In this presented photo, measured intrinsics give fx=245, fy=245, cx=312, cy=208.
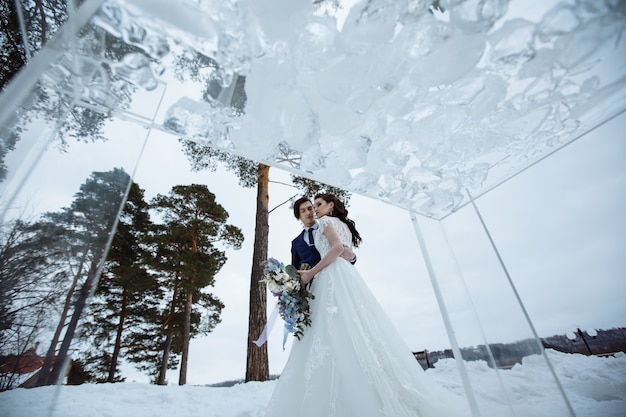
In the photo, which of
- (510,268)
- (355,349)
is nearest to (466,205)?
(510,268)

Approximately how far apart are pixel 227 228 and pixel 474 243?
32.8ft

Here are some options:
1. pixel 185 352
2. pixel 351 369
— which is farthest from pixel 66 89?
pixel 185 352

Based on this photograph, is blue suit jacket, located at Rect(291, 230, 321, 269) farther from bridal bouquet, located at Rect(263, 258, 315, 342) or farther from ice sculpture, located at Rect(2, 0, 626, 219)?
ice sculpture, located at Rect(2, 0, 626, 219)

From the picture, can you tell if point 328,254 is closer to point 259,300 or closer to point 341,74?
point 341,74

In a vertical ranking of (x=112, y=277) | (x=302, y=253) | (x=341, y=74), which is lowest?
(x=302, y=253)

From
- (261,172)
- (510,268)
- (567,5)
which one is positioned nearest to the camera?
(567,5)

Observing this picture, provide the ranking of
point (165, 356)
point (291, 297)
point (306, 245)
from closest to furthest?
point (291, 297) < point (306, 245) < point (165, 356)

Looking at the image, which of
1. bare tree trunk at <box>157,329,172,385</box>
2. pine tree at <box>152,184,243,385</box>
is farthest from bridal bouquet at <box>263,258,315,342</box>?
bare tree trunk at <box>157,329,172,385</box>

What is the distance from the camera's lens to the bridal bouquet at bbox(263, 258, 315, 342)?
6.30 feet

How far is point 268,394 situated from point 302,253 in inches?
74.5

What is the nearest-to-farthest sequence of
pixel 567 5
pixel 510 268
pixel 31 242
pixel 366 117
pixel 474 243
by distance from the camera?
pixel 31 242, pixel 567 5, pixel 366 117, pixel 510 268, pixel 474 243

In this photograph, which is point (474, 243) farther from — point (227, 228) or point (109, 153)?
point (227, 228)

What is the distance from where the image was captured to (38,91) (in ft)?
2.92

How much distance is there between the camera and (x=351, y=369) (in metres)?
1.56
